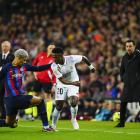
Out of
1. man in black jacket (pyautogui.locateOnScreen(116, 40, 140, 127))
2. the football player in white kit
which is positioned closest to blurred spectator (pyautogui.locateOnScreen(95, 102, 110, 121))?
man in black jacket (pyautogui.locateOnScreen(116, 40, 140, 127))

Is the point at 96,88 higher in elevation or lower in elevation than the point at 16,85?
lower

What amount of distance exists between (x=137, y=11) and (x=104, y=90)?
5195mm

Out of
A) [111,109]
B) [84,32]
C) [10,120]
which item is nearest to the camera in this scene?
[10,120]

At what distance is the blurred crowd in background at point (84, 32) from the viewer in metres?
12.3

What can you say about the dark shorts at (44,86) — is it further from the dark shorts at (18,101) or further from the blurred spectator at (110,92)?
the dark shorts at (18,101)

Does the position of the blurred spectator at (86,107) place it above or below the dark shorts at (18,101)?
below

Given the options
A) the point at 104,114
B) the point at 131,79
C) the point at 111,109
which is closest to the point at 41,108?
the point at 131,79

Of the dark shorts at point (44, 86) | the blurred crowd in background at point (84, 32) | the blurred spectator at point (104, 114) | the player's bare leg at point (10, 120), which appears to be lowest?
the blurred spectator at point (104, 114)

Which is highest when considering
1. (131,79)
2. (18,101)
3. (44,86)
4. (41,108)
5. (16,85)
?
(131,79)

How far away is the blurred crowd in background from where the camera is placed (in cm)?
1230

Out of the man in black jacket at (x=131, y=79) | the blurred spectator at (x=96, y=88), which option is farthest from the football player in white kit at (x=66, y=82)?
the blurred spectator at (x=96, y=88)

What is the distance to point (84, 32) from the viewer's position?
1648 centimetres

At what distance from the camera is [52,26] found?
18578 mm

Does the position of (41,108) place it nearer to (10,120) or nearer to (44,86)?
(10,120)
